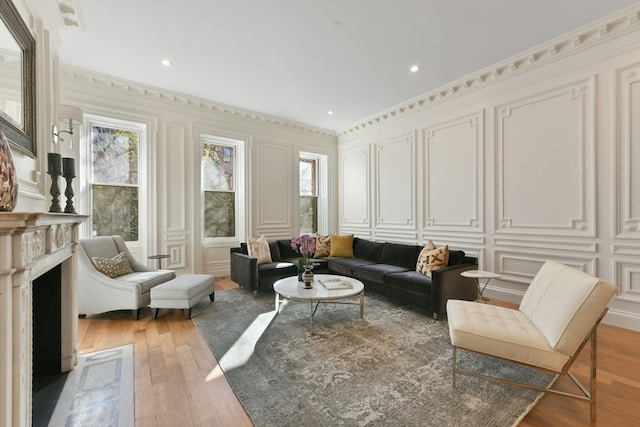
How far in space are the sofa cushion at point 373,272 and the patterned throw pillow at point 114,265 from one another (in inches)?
116

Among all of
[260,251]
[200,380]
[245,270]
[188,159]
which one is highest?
[188,159]

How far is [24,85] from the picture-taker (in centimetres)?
171

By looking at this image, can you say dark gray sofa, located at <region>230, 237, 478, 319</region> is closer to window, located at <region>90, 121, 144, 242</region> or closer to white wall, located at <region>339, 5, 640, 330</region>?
white wall, located at <region>339, 5, 640, 330</region>

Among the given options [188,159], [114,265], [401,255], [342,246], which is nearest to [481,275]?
[401,255]

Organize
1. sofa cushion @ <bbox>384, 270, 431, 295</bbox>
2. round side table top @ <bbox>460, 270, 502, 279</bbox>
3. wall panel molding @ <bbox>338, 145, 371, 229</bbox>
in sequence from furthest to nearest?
1. wall panel molding @ <bbox>338, 145, 371, 229</bbox>
2. sofa cushion @ <bbox>384, 270, 431, 295</bbox>
3. round side table top @ <bbox>460, 270, 502, 279</bbox>

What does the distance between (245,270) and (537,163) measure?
3956mm

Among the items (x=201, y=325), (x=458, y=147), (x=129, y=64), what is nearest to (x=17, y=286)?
(x=201, y=325)

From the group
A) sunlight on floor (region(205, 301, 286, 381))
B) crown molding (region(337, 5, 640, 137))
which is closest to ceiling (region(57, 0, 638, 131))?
crown molding (region(337, 5, 640, 137))

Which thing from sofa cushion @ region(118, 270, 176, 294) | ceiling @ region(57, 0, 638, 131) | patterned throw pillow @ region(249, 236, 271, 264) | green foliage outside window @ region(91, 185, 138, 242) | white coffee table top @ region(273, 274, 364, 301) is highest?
ceiling @ region(57, 0, 638, 131)

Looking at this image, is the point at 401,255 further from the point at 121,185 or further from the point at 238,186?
the point at 121,185

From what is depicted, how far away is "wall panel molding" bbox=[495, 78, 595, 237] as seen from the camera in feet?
9.81

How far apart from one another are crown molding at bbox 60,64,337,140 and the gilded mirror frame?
7.41 feet

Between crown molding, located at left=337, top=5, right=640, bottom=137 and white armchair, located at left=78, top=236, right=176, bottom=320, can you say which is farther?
white armchair, located at left=78, top=236, right=176, bottom=320

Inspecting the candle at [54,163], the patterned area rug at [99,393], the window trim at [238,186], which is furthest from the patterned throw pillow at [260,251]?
the candle at [54,163]
